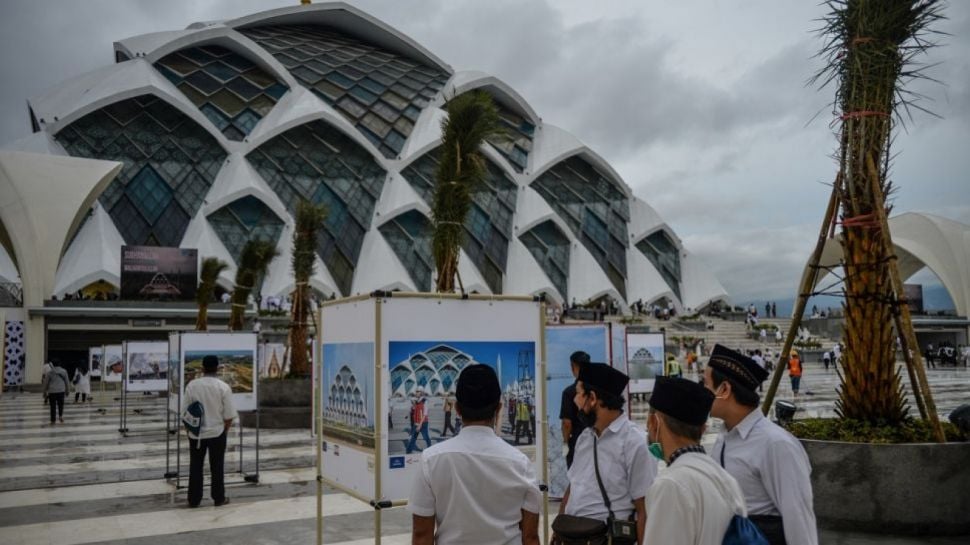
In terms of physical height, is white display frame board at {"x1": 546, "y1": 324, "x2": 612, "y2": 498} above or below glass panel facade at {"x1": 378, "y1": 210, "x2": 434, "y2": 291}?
below

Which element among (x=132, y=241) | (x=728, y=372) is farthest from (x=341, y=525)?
(x=132, y=241)

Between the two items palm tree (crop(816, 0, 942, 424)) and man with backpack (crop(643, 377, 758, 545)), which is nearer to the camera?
man with backpack (crop(643, 377, 758, 545))

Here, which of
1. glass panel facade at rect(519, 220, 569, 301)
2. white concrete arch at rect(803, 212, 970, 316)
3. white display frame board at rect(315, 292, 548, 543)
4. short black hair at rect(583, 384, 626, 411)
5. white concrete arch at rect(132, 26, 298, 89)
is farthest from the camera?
glass panel facade at rect(519, 220, 569, 301)

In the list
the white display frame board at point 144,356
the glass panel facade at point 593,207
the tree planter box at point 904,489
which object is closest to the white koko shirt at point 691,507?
the tree planter box at point 904,489

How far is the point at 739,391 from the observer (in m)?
2.90

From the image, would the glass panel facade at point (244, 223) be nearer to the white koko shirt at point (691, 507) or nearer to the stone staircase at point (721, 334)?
the stone staircase at point (721, 334)

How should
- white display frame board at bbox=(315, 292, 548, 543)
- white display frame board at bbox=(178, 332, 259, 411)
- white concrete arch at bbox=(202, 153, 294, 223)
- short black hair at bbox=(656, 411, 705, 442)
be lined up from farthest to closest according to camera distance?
1. white concrete arch at bbox=(202, 153, 294, 223)
2. white display frame board at bbox=(178, 332, 259, 411)
3. white display frame board at bbox=(315, 292, 548, 543)
4. short black hair at bbox=(656, 411, 705, 442)

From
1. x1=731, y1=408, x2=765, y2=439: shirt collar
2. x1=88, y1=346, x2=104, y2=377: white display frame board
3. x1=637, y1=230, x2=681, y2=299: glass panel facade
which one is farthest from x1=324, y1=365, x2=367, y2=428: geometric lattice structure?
x1=637, y1=230, x2=681, y2=299: glass panel facade

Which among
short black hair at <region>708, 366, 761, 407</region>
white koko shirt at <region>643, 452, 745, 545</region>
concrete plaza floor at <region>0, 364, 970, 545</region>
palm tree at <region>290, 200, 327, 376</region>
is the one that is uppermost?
palm tree at <region>290, 200, 327, 376</region>

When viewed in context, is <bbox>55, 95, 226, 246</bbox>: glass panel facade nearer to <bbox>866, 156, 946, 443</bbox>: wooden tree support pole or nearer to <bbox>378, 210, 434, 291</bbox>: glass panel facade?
<bbox>378, 210, 434, 291</bbox>: glass panel facade

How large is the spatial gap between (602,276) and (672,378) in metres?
43.0

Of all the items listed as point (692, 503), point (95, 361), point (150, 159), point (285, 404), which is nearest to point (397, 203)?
point (150, 159)

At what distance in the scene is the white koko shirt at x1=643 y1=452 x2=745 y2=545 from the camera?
1.91 m

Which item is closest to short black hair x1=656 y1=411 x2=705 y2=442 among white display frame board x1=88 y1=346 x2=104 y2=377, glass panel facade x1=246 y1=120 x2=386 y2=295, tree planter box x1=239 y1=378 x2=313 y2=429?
tree planter box x1=239 y1=378 x2=313 y2=429
